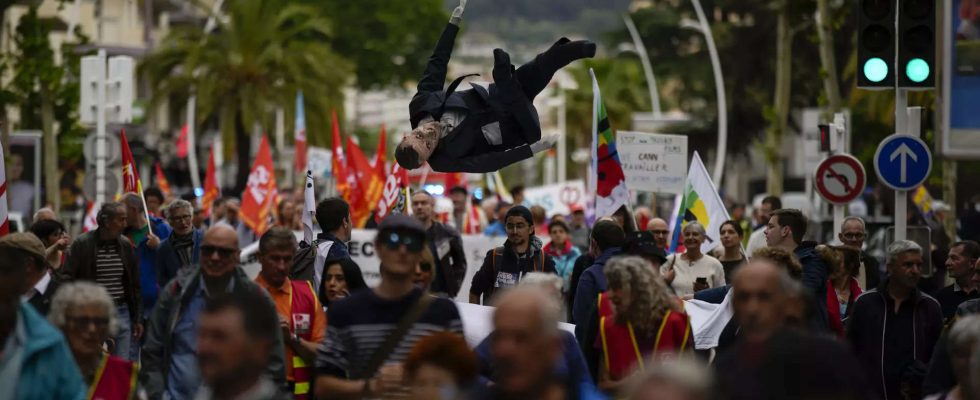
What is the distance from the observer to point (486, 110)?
11.0 meters

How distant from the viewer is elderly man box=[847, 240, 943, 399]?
35.0ft

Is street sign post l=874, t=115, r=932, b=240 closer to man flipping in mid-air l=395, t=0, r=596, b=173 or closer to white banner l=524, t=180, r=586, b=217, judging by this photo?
man flipping in mid-air l=395, t=0, r=596, b=173

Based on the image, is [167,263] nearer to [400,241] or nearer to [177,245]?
[177,245]

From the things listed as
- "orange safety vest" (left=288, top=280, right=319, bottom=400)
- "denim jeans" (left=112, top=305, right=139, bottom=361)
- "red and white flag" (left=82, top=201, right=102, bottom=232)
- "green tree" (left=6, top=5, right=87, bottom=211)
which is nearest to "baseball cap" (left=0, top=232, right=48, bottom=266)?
"denim jeans" (left=112, top=305, right=139, bottom=361)

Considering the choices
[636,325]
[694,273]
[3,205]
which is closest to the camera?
[636,325]

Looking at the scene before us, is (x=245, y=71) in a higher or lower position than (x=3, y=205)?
higher

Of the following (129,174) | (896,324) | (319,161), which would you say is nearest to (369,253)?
(129,174)

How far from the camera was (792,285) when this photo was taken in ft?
24.5

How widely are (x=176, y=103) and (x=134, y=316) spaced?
37045 mm

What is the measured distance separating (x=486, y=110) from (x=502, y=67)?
270 millimetres

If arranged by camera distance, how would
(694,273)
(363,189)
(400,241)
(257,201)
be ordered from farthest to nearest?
(257,201), (363,189), (694,273), (400,241)

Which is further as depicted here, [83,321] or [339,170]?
[339,170]

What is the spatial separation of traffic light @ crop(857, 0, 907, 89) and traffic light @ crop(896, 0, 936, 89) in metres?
0.22

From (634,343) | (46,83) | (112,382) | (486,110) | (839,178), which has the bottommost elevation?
(112,382)
